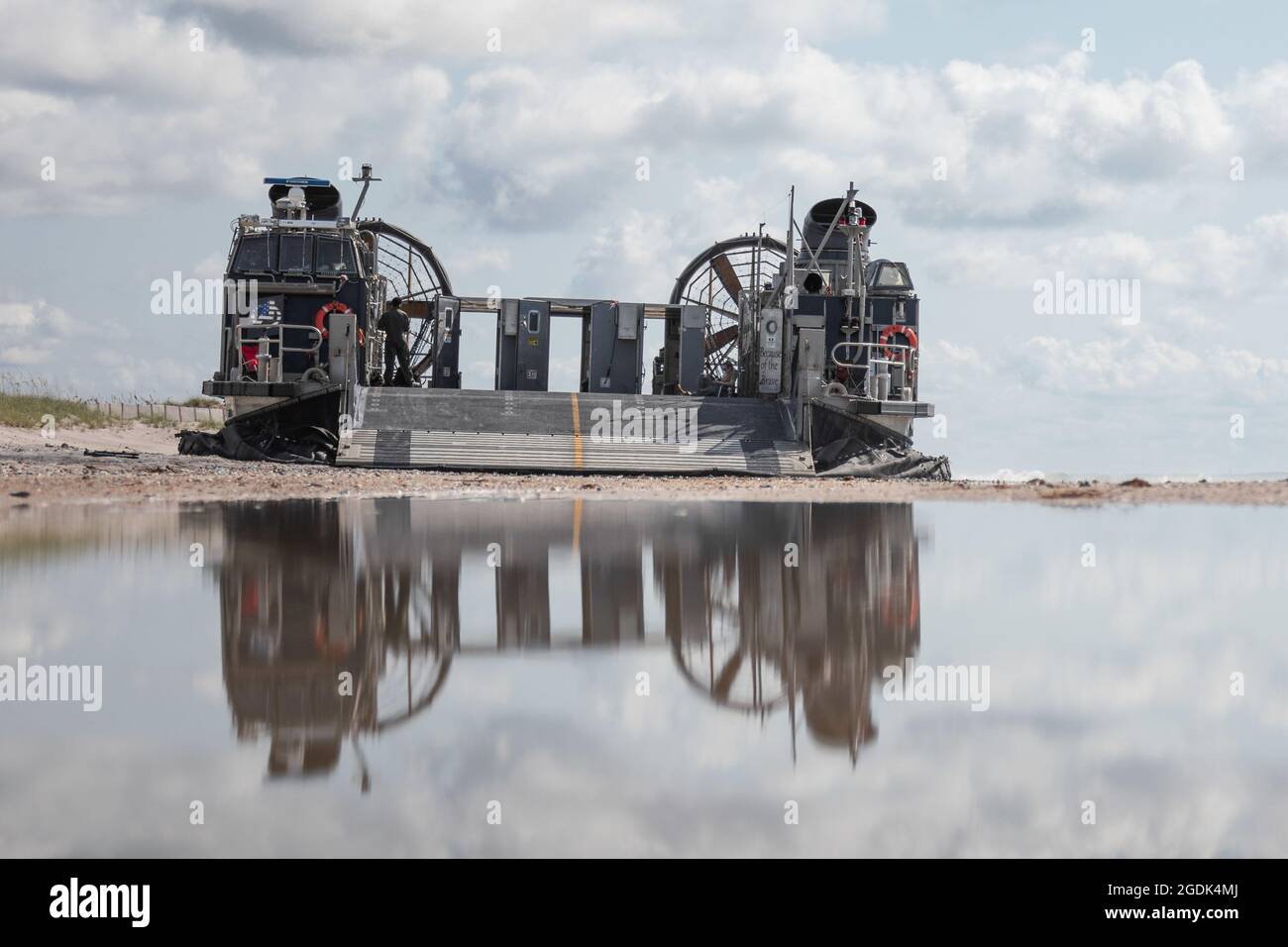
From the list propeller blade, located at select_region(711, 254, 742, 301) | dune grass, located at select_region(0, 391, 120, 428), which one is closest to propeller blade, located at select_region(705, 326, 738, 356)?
propeller blade, located at select_region(711, 254, 742, 301)

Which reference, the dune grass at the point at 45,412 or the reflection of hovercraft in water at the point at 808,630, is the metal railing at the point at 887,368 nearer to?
the reflection of hovercraft in water at the point at 808,630

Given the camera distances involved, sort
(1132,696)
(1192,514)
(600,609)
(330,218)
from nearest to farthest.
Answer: (1132,696)
(600,609)
(1192,514)
(330,218)

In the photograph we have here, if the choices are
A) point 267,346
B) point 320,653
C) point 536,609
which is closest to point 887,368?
point 267,346

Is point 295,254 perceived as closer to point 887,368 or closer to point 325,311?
point 325,311

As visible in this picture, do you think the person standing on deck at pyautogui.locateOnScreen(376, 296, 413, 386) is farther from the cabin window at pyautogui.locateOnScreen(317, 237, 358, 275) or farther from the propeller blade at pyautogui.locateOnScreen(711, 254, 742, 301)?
the propeller blade at pyautogui.locateOnScreen(711, 254, 742, 301)

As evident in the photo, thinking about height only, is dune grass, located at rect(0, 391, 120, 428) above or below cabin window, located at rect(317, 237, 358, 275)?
below

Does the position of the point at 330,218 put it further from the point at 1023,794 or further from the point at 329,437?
the point at 1023,794

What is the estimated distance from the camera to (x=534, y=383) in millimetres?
24750

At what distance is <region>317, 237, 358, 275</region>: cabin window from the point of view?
2008 cm

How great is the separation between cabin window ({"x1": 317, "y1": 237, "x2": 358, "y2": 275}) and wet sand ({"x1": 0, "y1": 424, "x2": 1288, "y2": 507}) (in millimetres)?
4202

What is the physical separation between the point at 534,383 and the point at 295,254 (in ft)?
18.8
